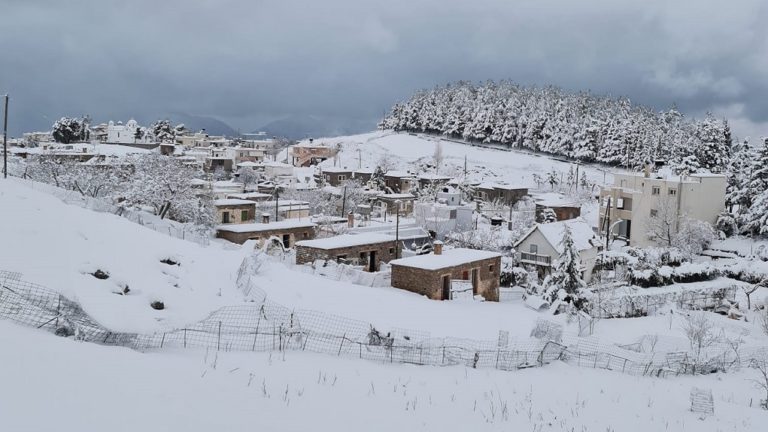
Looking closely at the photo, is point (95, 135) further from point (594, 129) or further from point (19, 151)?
point (594, 129)

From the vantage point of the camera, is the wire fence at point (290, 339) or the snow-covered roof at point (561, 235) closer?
the wire fence at point (290, 339)

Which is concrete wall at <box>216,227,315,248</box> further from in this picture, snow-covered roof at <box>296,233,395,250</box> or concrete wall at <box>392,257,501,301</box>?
concrete wall at <box>392,257,501,301</box>

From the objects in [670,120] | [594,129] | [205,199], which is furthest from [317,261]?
[670,120]

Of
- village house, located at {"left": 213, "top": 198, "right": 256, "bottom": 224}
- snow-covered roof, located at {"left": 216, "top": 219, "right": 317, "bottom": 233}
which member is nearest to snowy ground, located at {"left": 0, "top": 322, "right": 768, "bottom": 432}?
snow-covered roof, located at {"left": 216, "top": 219, "right": 317, "bottom": 233}

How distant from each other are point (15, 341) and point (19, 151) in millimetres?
68493

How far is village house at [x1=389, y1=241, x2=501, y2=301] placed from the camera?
88.4 ft

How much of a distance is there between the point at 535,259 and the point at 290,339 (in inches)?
1273

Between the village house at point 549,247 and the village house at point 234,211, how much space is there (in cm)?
2009

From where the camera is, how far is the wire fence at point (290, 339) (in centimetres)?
949

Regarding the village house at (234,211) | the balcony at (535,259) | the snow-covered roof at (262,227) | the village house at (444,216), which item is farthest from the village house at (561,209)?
the village house at (234,211)

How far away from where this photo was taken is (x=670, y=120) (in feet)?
421

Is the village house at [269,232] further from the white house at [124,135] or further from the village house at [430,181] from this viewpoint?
the white house at [124,135]

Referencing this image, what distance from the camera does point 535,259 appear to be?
1628 inches

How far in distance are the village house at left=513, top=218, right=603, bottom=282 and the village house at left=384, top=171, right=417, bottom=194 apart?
130 ft
